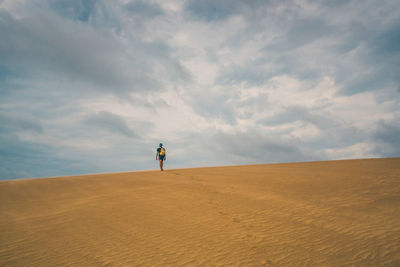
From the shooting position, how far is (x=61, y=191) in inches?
518

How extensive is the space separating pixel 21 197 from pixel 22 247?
7.46 meters

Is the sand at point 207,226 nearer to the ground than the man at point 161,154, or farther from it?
nearer to the ground

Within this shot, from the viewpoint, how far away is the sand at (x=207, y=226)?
210 inches

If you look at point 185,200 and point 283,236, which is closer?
point 283,236

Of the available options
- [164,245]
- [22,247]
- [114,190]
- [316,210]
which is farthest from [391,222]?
[114,190]

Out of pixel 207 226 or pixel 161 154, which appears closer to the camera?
pixel 207 226

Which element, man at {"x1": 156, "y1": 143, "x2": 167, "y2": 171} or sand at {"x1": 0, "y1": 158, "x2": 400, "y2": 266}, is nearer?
sand at {"x1": 0, "y1": 158, "x2": 400, "y2": 266}

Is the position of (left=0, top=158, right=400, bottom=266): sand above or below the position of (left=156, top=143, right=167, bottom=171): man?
below

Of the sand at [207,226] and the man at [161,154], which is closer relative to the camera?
the sand at [207,226]

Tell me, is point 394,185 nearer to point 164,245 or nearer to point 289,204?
point 289,204

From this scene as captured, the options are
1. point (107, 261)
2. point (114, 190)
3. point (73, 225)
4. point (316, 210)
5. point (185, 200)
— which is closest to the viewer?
point (107, 261)

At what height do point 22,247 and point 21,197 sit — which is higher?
point 21,197

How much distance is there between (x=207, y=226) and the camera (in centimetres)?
725

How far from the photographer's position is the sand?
5344 mm
